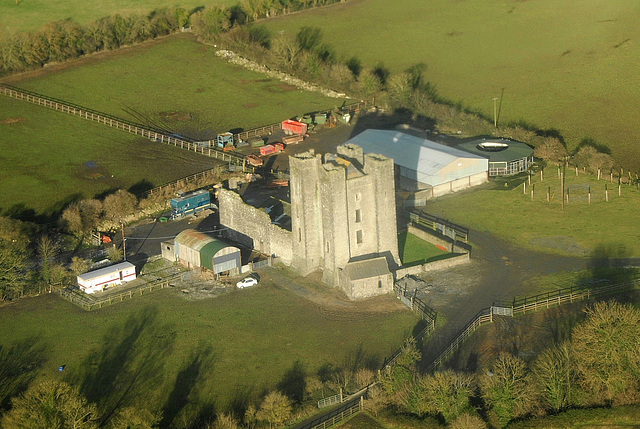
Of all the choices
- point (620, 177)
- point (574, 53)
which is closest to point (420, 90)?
point (574, 53)

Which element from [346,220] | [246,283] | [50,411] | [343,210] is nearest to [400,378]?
[346,220]

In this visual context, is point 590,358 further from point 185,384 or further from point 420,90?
point 420,90

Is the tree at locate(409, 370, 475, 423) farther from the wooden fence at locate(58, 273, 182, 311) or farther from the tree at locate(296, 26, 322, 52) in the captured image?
the tree at locate(296, 26, 322, 52)

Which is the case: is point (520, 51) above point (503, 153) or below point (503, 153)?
above

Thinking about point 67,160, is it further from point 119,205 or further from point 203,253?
point 203,253

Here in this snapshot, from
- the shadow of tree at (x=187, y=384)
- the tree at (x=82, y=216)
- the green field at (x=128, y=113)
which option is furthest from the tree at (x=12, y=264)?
the shadow of tree at (x=187, y=384)

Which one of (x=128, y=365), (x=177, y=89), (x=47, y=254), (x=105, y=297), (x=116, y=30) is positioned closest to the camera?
(x=128, y=365)
